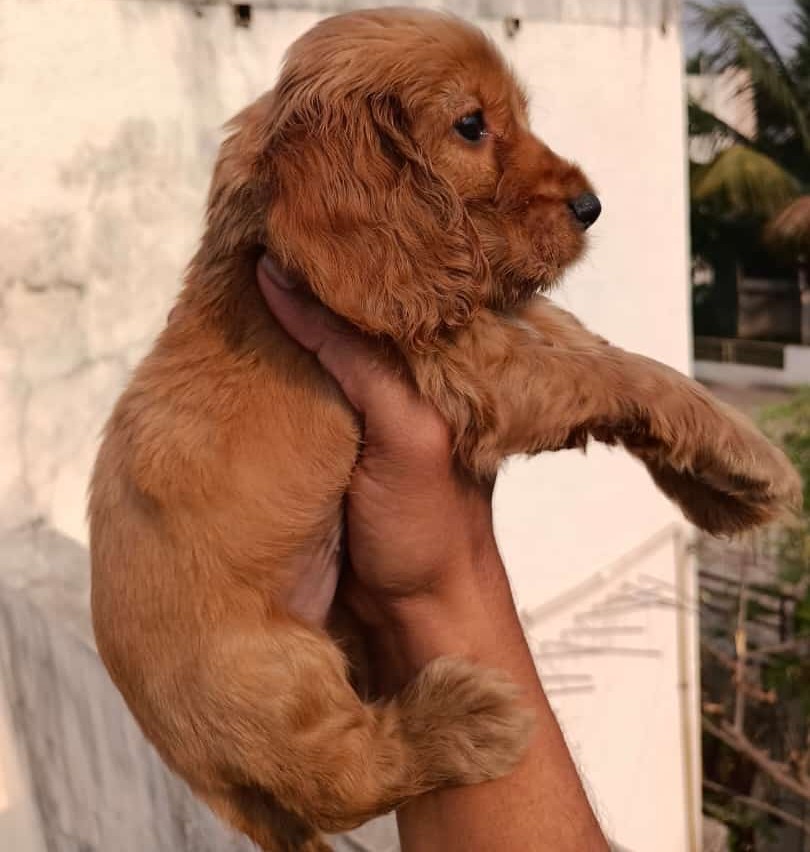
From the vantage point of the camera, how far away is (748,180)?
16.6 metres

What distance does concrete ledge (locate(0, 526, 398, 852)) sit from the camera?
2.96 m

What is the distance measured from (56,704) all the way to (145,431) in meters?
1.45

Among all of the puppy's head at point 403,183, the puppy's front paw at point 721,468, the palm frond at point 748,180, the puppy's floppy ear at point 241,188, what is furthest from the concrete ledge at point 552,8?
the palm frond at point 748,180

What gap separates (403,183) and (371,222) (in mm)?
121

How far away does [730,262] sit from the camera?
67.7ft

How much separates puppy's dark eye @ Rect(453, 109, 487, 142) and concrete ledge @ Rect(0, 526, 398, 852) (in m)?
1.92

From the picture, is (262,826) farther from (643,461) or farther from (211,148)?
(211,148)

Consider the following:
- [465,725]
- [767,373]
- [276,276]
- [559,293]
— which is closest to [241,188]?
[276,276]

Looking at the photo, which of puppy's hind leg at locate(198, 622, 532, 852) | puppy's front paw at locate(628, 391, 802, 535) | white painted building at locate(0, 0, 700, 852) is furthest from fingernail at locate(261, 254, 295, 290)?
white painted building at locate(0, 0, 700, 852)

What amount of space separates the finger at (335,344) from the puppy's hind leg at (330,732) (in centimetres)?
53

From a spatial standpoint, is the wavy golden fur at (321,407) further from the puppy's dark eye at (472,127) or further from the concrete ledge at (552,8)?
the concrete ledge at (552,8)

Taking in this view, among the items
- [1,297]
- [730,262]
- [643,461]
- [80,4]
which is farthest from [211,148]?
[730,262]

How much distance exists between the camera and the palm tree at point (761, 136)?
1653 centimetres

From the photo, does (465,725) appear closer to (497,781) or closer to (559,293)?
(497,781)
